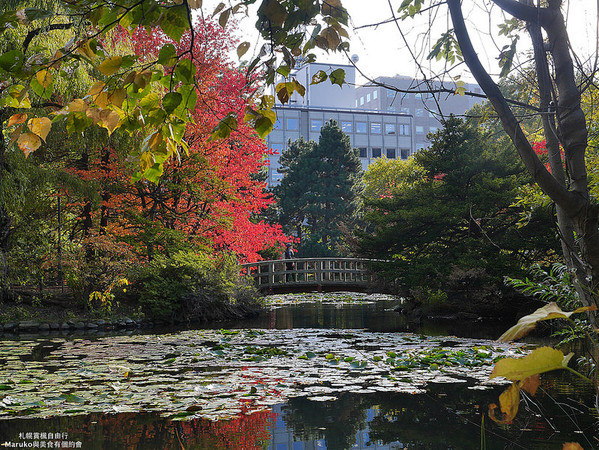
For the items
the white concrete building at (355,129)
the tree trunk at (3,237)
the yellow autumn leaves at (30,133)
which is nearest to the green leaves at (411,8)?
the yellow autumn leaves at (30,133)

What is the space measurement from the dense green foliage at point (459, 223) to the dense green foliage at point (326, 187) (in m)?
15.9

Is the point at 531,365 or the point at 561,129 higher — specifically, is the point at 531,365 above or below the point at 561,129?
below

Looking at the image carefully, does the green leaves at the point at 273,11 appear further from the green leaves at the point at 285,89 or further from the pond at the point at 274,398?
the pond at the point at 274,398

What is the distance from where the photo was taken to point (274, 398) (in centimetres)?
495

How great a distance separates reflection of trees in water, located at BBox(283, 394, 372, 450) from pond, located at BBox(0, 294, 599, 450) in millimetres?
13

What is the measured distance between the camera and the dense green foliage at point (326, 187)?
99.2 ft

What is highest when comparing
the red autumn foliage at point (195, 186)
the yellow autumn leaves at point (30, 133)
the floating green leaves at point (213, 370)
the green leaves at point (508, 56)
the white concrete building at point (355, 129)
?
the white concrete building at point (355, 129)

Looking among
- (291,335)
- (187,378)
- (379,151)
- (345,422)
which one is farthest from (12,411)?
(379,151)

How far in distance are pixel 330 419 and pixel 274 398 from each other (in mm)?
646

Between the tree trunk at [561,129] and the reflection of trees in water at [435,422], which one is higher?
the tree trunk at [561,129]

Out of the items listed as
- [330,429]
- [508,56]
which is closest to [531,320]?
[508,56]

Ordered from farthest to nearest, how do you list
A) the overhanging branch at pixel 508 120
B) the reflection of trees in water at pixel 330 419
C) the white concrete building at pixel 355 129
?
1. the white concrete building at pixel 355 129
2. the reflection of trees in water at pixel 330 419
3. the overhanging branch at pixel 508 120

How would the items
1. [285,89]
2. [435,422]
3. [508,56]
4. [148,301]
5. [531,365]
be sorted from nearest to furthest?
1. [531,365]
2. [285,89]
3. [508,56]
4. [435,422]
5. [148,301]

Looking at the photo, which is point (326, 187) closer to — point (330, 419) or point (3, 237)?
point (3, 237)
